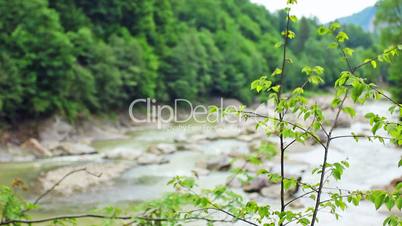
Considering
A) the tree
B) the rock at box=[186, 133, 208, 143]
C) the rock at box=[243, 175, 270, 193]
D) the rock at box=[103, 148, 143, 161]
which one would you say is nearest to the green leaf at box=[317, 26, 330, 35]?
the rock at box=[243, 175, 270, 193]

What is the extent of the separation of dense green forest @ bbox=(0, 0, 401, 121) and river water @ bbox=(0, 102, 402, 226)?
4.64 m

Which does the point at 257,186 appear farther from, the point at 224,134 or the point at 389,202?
the point at 224,134

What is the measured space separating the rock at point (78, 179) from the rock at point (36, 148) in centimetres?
A: 372

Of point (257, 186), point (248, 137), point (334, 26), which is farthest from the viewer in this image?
point (248, 137)

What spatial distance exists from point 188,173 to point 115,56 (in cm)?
1984

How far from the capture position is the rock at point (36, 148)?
22141 mm

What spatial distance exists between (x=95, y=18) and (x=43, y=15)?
17.2 meters

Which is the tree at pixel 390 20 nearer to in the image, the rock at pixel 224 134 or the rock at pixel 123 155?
the rock at pixel 224 134

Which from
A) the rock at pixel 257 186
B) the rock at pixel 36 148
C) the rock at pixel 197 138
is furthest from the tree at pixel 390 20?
the rock at pixel 36 148

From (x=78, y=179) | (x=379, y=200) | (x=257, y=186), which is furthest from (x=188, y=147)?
(x=379, y=200)

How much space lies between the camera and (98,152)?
23391mm

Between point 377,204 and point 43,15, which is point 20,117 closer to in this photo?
point 43,15

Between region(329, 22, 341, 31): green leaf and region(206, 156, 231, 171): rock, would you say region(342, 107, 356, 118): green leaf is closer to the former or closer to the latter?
region(329, 22, 341, 31): green leaf

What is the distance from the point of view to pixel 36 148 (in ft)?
74.0
